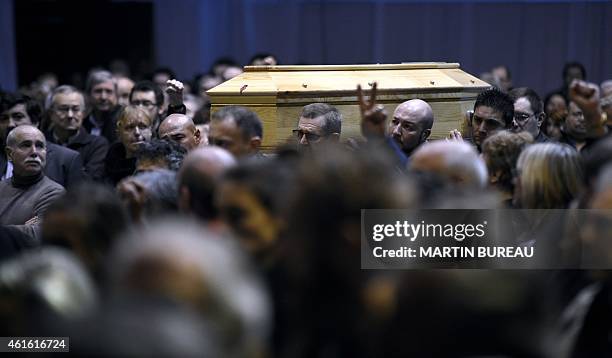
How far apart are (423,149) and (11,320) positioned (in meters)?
1.46

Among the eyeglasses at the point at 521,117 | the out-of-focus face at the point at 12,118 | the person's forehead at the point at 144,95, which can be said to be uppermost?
the person's forehead at the point at 144,95

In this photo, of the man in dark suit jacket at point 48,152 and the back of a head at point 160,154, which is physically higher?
the back of a head at point 160,154

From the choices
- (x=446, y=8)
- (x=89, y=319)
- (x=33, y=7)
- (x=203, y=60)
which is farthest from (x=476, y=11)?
(x=89, y=319)

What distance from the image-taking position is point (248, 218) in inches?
123

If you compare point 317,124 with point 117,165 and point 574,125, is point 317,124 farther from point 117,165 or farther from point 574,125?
point 574,125

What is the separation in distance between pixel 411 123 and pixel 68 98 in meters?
2.93

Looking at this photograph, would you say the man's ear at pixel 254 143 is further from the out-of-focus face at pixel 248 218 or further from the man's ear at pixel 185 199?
the out-of-focus face at pixel 248 218

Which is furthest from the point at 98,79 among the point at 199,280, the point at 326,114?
the point at 199,280

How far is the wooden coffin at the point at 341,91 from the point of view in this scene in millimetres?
5695

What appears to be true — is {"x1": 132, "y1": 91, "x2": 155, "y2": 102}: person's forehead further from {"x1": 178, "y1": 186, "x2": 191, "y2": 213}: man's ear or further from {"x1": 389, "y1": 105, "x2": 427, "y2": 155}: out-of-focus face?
{"x1": 178, "y1": 186, "x2": 191, "y2": 213}: man's ear

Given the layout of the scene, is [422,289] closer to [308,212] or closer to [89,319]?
[308,212]

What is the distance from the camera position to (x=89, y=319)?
91.0 inches

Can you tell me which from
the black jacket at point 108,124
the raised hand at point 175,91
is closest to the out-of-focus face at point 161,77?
the black jacket at point 108,124

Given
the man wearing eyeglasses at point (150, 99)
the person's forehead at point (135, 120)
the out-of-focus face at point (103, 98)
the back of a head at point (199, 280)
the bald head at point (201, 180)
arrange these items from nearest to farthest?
1. the back of a head at point (199, 280)
2. the bald head at point (201, 180)
3. the person's forehead at point (135, 120)
4. the man wearing eyeglasses at point (150, 99)
5. the out-of-focus face at point (103, 98)
